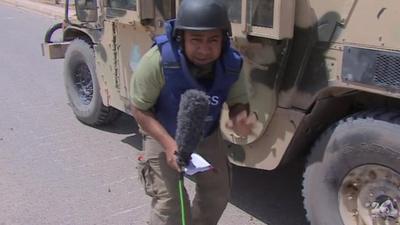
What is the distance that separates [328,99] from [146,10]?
63.3 inches

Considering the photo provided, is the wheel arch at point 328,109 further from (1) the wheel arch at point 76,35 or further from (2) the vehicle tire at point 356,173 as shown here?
(1) the wheel arch at point 76,35

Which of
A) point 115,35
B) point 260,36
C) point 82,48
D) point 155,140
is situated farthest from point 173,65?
point 82,48

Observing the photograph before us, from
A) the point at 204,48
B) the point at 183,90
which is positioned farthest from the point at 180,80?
the point at 204,48

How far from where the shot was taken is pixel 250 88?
3605 mm

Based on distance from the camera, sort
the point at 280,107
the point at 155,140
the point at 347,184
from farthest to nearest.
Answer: the point at 280,107 < the point at 347,184 < the point at 155,140

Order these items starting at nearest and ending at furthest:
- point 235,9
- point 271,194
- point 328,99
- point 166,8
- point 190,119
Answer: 1. point 190,119
2. point 328,99
3. point 235,9
4. point 166,8
5. point 271,194

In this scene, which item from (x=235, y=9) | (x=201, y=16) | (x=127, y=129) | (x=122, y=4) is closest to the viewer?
(x=201, y=16)

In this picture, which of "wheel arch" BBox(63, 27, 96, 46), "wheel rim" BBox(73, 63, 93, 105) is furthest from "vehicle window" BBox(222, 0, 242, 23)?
"wheel rim" BBox(73, 63, 93, 105)

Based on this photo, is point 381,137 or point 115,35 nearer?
point 381,137

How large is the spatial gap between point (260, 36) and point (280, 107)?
0.44 m

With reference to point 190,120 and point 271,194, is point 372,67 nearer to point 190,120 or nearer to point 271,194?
point 190,120

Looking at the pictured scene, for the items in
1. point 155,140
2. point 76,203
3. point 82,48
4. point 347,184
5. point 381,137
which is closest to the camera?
point 155,140

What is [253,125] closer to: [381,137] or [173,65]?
[381,137]

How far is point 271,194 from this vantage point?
14.7ft
